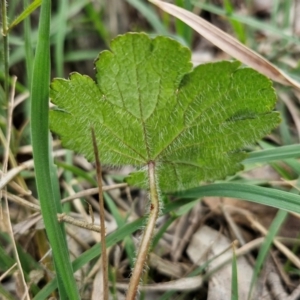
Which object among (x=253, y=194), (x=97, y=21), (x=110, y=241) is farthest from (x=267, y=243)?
(x=97, y=21)

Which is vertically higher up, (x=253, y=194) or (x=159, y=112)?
(x=159, y=112)

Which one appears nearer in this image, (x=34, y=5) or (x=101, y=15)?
(x=34, y=5)

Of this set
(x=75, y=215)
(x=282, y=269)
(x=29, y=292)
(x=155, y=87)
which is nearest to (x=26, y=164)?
(x=75, y=215)

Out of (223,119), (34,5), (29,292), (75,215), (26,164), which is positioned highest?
(34,5)

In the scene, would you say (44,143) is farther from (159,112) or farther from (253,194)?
(253,194)

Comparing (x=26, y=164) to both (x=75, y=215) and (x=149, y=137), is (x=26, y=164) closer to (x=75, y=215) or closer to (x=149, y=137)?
(x=75, y=215)

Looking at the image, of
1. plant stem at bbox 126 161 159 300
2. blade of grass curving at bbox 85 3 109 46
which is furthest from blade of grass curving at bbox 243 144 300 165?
blade of grass curving at bbox 85 3 109 46

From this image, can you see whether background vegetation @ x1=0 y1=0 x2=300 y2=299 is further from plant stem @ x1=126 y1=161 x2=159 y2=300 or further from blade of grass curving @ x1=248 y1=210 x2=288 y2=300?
plant stem @ x1=126 y1=161 x2=159 y2=300

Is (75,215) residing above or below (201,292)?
above
